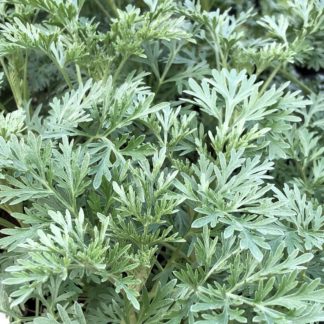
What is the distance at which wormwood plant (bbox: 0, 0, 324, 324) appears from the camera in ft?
2.23

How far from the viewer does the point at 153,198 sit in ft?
2.47

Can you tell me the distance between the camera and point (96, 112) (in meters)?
0.84

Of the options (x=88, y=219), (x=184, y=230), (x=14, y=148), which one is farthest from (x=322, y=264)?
(x=14, y=148)

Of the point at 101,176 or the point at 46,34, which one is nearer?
the point at 101,176

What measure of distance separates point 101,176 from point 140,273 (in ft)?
0.50

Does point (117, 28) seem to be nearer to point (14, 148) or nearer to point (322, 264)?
point (14, 148)

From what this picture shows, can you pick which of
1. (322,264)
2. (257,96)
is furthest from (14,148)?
(322,264)

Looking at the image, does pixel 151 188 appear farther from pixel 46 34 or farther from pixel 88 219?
pixel 46 34

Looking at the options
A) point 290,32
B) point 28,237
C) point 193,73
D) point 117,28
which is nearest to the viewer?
point 28,237

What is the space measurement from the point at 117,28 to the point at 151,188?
13.5 inches

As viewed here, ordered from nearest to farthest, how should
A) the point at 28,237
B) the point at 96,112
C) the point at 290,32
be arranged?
the point at 28,237
the point at 96,112
the point at 290,32

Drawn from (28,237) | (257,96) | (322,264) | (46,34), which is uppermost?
(46,34)

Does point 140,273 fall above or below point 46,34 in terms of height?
below

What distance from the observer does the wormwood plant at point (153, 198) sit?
0.68 meters
